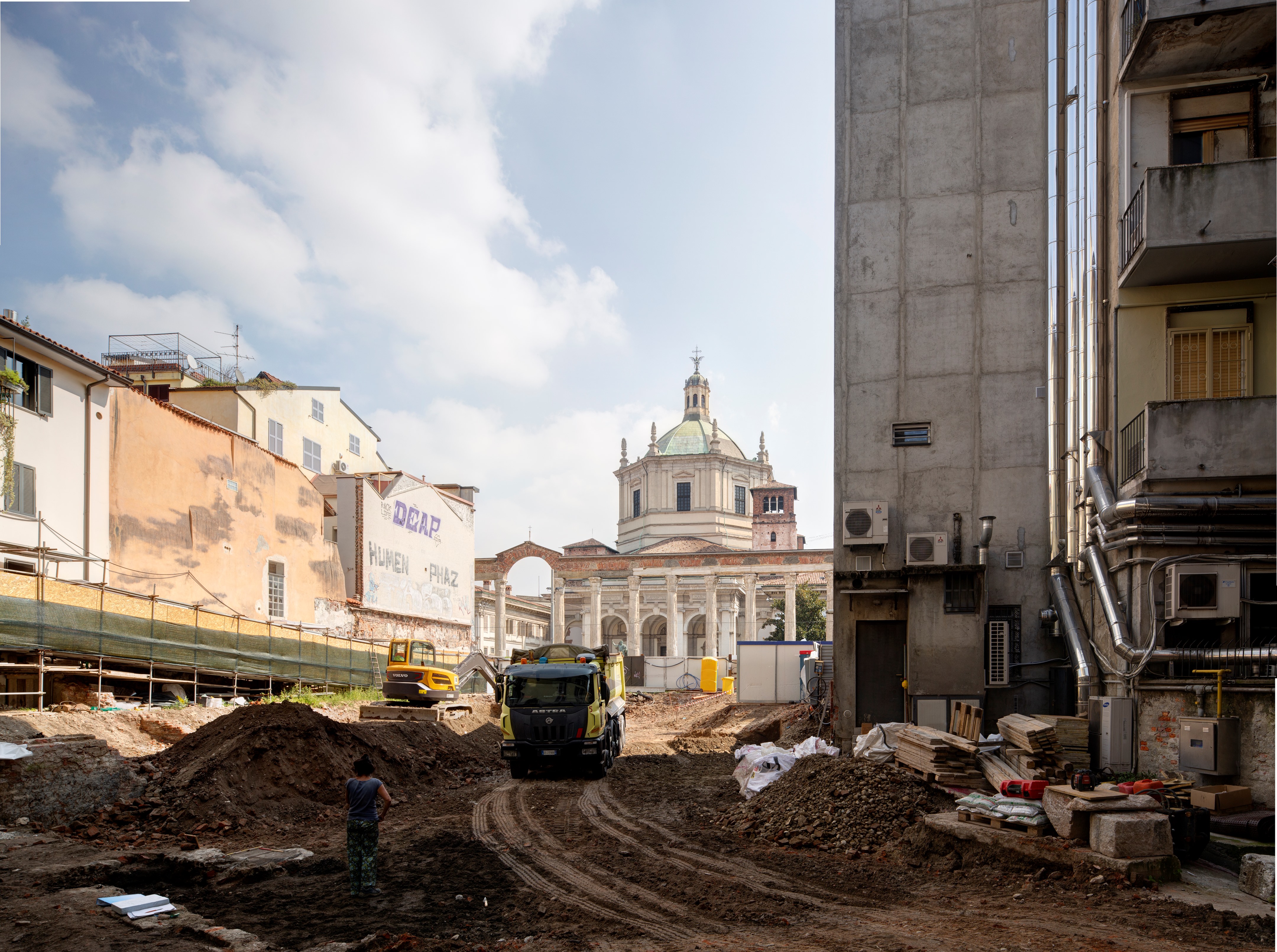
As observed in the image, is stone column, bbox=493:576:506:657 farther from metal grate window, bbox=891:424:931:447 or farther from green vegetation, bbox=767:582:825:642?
metal grate window, bbox=891:424:931:447

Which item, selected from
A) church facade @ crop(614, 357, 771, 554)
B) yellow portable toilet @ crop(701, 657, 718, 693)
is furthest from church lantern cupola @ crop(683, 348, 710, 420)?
yellow portable toilet @ crop(701, 657, 718, 693)

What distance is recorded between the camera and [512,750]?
18.3 meters

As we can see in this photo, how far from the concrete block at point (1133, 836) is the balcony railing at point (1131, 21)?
419 inches

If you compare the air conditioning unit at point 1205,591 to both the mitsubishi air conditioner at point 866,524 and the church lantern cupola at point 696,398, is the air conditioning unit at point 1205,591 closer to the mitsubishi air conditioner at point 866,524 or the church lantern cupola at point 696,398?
the mitsubishi air conditioner at point 866,524

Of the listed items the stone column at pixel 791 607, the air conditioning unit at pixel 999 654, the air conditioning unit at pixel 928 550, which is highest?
the air conditioning unit at pixel 928 550

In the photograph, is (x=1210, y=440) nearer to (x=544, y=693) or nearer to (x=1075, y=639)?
(x=1075, y=639)

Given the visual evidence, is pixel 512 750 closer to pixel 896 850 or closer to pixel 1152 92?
pixel 896 850

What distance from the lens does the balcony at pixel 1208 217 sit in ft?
41.9

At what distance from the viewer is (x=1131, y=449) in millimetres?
14336

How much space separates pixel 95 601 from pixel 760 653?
20.8 m

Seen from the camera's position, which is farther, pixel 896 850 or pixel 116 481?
pixel 116 481

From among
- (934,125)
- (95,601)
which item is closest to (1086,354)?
(934,125)

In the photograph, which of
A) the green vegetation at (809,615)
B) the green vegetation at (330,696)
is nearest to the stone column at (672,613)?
the green vegetation at (809,615)

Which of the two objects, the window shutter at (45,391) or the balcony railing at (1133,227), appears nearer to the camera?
the balcony railing at (1133,227)
